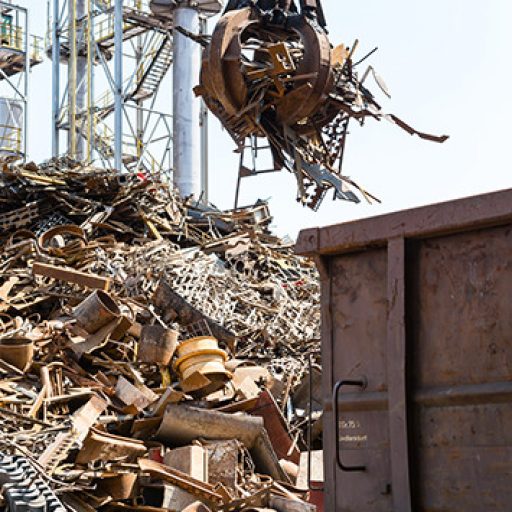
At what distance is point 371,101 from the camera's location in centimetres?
1262

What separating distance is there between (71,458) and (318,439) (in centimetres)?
256

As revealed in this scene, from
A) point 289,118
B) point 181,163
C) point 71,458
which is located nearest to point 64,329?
point 71,458

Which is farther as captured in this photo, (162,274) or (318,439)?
(162,274)

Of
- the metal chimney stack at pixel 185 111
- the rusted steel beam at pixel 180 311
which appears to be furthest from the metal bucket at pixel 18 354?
the metal chimney stack at pixel 185 111

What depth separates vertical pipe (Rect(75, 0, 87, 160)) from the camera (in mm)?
26031

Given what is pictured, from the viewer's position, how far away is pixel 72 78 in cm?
2575

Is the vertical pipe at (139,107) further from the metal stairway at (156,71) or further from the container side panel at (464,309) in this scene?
the container side panel at (464,309)

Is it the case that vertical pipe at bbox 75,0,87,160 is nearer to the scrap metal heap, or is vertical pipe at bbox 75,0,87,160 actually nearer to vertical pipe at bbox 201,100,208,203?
vertical pipe at bbox 201,100,208,203

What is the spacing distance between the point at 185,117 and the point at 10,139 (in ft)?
18.7

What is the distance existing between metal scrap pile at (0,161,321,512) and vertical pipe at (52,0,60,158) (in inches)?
511

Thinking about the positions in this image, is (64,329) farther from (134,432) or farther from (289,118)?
(289,118)

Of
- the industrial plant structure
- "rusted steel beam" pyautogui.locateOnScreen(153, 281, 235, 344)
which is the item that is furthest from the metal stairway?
"rusted steel beam" pyautogui.locateOnScreen(153, 281, 235, 344)

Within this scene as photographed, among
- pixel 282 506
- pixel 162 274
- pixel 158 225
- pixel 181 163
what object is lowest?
pixel 282 506

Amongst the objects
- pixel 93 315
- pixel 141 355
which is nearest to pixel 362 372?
pixel 141 355
